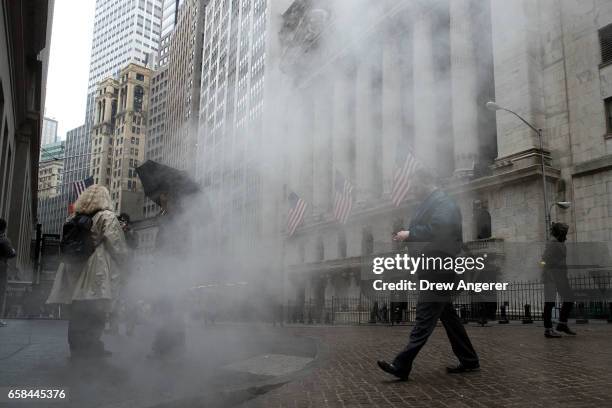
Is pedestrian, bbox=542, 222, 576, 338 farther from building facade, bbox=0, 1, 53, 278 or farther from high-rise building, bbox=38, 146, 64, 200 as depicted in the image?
high-rise building, bbox=38, 146, 64, 200

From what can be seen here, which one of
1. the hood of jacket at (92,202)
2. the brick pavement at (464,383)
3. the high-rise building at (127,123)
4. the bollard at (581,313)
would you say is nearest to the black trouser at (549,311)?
the brick pavement at (464,383)

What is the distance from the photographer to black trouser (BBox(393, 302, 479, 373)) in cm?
374

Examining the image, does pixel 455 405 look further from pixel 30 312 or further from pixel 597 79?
pixel 597 79

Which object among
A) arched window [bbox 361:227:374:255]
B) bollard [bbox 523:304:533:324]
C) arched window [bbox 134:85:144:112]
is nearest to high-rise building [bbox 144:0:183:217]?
arched window [bbox 134:85:144:112]

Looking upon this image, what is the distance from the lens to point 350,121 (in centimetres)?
1767

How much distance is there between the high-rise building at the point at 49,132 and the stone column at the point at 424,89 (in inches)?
1508

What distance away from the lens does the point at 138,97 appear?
453 inches

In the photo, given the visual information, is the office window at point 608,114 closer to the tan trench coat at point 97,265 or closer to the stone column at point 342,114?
the stone column at point 342,114

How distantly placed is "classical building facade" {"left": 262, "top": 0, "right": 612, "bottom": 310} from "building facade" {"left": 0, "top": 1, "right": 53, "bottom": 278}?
549 centimetres

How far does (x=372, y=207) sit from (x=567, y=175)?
892 centimetres

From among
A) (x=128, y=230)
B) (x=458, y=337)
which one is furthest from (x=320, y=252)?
(x=458, y=337)

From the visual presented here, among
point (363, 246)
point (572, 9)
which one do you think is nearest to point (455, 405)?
point (572, 9)

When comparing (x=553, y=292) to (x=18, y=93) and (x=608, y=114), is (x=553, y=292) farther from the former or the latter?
(x=18, y=93)

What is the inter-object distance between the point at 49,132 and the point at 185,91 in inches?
1746
